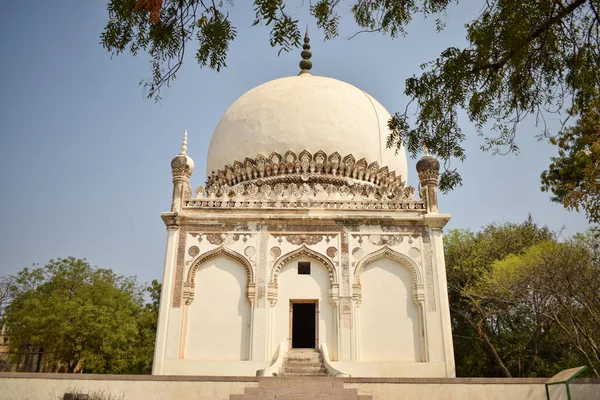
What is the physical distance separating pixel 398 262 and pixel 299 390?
12.7ft

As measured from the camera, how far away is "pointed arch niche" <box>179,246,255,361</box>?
10148mm

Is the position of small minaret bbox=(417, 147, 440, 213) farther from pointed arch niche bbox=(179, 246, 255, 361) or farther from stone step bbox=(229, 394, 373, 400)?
stone step bbox=(229, 394, 373, 400)

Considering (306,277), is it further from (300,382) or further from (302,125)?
(302,125)

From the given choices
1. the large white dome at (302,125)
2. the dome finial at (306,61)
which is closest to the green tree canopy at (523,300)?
the large white dome at (302,125)

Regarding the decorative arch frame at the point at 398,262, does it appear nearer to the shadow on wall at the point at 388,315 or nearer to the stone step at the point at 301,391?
the shadow on wall at the point at 388,315

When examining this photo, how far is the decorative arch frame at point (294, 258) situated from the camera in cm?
1045

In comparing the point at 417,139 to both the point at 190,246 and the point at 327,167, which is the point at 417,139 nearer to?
the point at 190,246

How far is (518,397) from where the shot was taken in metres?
7.85

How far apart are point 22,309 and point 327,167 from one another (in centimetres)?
1275

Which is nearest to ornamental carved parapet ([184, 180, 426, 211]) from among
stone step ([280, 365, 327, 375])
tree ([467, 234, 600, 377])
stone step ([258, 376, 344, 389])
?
stone step ([280, 365, 327, 375])

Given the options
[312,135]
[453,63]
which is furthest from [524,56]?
[312,135]

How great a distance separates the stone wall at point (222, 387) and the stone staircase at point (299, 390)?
18cm

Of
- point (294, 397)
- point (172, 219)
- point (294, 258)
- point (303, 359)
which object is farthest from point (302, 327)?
point (294, 397)

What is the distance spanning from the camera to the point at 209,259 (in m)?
10.8
